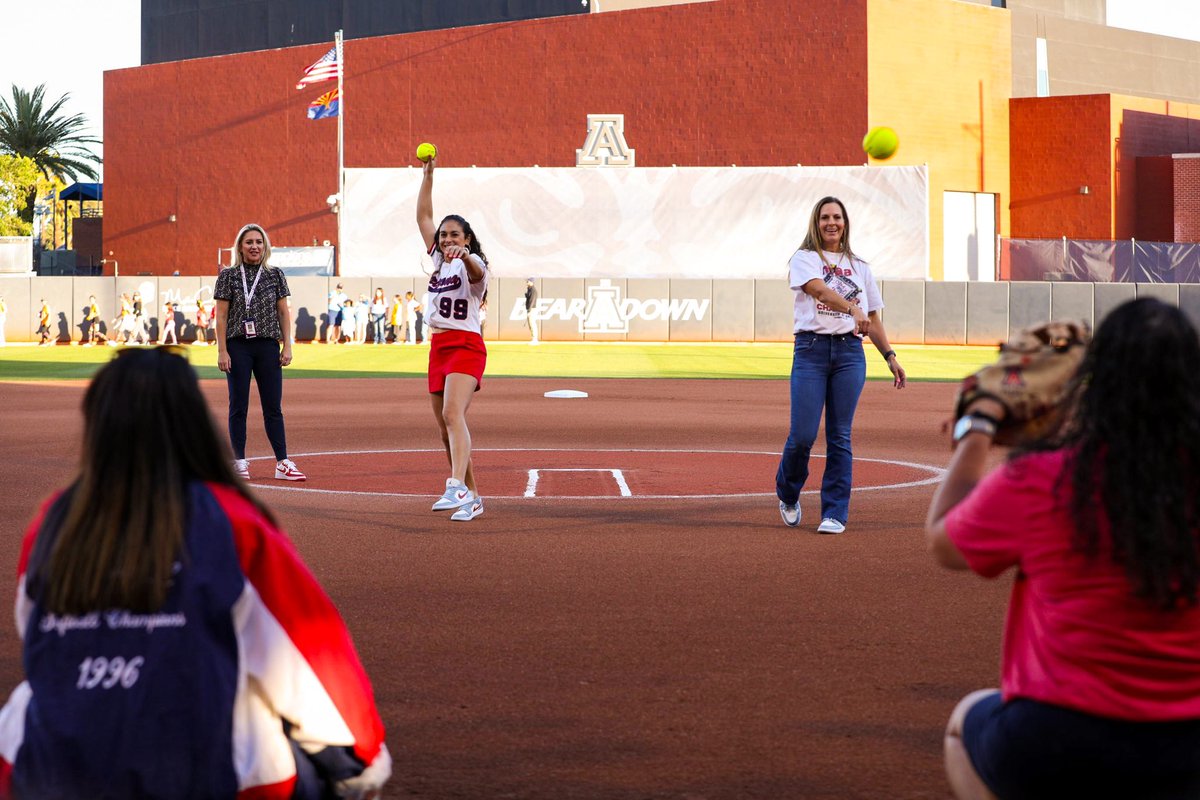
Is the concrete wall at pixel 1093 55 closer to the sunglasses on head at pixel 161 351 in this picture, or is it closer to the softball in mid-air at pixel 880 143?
the softball in mid-air at pixel 880 143

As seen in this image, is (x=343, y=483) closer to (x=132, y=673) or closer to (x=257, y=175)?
(x=132, y=673)

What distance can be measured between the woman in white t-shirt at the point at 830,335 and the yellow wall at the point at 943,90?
125ft

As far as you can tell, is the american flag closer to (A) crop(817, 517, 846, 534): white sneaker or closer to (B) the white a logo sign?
(B) the white a logo sign

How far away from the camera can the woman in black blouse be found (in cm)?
1188

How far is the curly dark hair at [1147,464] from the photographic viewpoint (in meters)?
2.86

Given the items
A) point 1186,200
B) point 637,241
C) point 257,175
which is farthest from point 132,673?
point 257,175

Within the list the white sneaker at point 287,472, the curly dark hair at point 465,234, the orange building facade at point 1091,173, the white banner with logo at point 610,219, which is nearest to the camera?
the curly dark hair at point 465,234

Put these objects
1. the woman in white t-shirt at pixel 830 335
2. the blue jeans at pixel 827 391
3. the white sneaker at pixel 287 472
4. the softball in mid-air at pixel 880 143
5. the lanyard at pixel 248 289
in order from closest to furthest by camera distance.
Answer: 1. the woman in white t-shirt at pixel 830 335
2. the blue jeans at pixel 827 391
3. the lanyard at pixel 248 289
4. the white sneaker at pixel 287 472
5. the softball in mid-air at pixel 880 143

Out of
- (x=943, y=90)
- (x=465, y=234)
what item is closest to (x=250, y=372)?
(x=465, y=234)

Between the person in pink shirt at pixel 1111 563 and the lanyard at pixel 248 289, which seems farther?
the lanyard at pixel 248 289

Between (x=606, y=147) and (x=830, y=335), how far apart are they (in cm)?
3466

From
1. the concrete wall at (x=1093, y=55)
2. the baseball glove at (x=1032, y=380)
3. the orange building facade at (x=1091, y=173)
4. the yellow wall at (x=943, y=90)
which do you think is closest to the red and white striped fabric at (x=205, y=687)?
the baseball glove at (x=1032, y=380)

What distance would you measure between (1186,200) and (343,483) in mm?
41098

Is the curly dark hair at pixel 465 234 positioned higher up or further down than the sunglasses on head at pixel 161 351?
higher up
